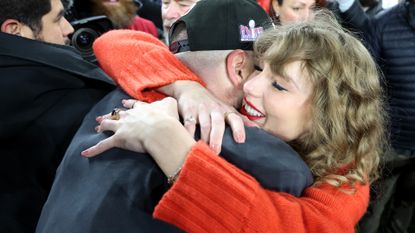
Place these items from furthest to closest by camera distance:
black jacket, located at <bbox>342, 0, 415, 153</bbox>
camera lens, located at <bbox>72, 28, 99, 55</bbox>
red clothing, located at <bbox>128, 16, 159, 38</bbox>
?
red clothing, located at <bbox>128, 16, 159, 38</bbox> < black jacket, located at <bbox>342, 0, 415, 153</bbox> < camera lens, located at <bbox>72, 28, 99, 55</bbox>

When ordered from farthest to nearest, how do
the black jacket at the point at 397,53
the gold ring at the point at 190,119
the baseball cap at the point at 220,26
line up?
the black jacket at the point at 397,53 → the baseball cap at the point at 220,26 → the gold ring at the point at 190,119

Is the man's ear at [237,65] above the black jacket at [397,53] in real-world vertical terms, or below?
above

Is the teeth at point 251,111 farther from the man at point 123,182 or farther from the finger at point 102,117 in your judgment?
the finger at point 102,117

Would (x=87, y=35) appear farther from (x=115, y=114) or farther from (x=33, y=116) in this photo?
(x=115, y=114)

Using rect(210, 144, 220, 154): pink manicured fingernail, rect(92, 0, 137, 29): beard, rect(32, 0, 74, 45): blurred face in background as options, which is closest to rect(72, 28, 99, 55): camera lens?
rect(32, 0, 74, 45): blurred face in background

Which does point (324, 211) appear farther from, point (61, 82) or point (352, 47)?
point (61, 82)

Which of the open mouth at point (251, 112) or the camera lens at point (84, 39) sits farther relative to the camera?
the camera lens at point (84, 39)

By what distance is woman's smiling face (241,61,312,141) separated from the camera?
1.22 metres

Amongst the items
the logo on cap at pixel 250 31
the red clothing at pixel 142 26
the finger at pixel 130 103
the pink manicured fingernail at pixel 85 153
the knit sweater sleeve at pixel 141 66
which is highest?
the logo on cap at pixel 250 31

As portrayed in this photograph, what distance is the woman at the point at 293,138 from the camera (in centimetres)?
95

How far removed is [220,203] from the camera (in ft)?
3.11

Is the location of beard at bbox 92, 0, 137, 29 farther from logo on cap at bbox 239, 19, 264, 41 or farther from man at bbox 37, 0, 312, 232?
man at bbox 37, 0, 312, 232

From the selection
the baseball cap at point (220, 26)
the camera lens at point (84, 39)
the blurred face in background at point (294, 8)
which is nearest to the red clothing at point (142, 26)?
the camera lens at point (84, 39)

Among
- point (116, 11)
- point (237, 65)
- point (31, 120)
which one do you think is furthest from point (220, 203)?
point (116, 11)
